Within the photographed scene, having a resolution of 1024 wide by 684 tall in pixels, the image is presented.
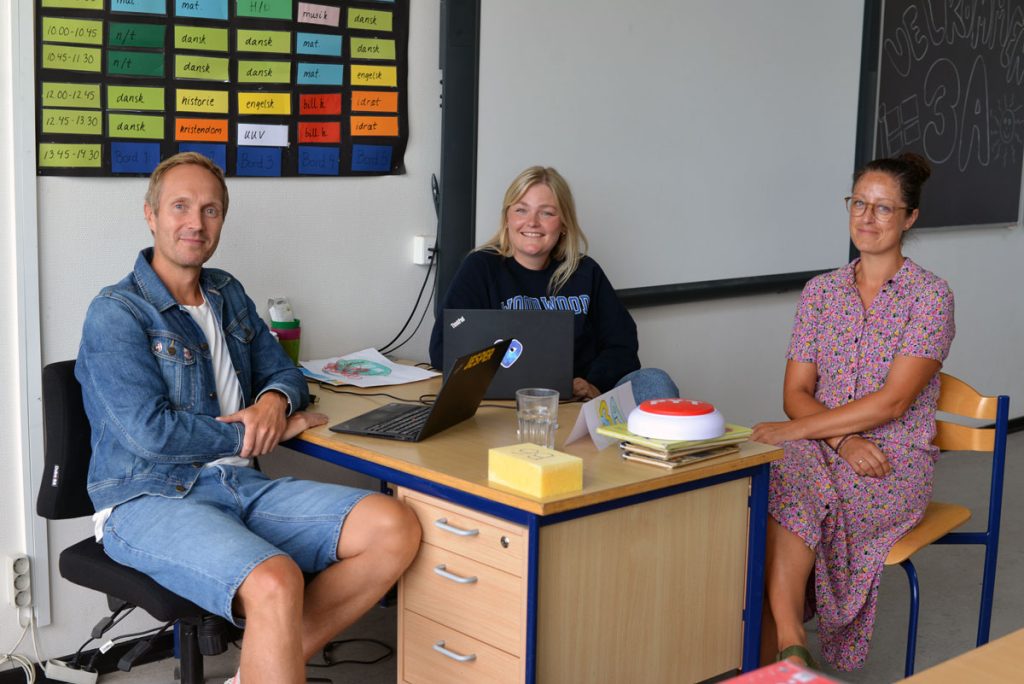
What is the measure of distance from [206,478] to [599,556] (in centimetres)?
80

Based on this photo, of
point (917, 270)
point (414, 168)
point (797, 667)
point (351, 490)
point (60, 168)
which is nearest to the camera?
point (797, 667)

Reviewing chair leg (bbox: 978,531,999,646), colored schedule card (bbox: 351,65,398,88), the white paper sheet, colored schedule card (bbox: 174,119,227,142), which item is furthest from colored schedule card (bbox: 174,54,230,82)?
chair leg (bbox: 978,531,999,646)

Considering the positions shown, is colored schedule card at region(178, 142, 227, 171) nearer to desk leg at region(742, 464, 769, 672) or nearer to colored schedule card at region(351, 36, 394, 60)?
colored schedule card at region(351, 36, 394, 60)

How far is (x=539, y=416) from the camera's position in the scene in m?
2.30

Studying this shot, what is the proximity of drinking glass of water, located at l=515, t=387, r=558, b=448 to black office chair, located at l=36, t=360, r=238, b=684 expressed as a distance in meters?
0.67

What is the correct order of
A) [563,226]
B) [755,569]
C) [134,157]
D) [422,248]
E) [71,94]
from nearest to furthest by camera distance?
[755,569] < [71,94] < [134,157] < [563,226] < [422,248]

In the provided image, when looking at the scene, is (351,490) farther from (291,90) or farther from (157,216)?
(291,90)

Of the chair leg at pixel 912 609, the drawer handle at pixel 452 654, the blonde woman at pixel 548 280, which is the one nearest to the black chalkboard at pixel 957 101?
the blonde woman at pixel 548 280

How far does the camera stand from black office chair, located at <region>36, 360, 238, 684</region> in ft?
7.03

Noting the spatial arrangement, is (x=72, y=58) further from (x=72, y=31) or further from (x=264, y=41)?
(x=264, y=41)

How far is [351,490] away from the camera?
2.35 metres

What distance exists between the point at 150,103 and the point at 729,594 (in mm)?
1733

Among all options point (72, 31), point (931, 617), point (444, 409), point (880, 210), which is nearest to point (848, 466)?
point (880, 210)

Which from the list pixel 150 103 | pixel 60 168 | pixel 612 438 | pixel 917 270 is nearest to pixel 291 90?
pixel 150 103
